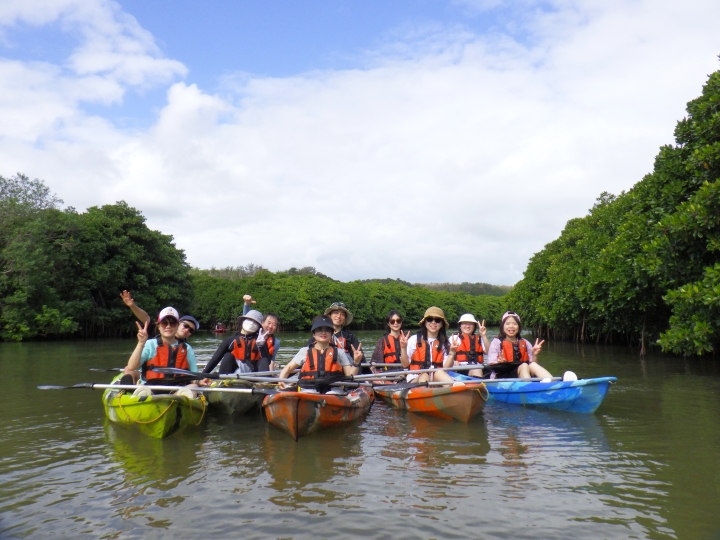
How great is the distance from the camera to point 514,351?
9664 mm

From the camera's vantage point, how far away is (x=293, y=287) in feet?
181

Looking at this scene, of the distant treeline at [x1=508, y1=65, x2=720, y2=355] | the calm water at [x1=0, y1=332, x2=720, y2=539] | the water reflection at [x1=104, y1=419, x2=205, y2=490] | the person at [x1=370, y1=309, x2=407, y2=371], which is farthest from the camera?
the distant treeline at [x1=508, y1=65, x2=720, y2=355]

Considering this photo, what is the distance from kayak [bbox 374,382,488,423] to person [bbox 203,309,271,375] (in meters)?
2.56

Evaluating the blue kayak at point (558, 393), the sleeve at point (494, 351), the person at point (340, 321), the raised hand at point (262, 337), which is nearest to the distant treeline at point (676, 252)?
the blue kayak at point (558, 393)

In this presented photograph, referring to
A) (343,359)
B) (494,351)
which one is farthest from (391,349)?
(343,359)

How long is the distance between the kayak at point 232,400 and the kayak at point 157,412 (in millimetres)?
921

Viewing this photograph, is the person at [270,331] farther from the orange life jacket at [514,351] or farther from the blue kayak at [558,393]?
the orange life jacket at [514,351]

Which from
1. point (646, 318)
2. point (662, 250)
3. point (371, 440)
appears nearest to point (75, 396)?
point (371, 440)

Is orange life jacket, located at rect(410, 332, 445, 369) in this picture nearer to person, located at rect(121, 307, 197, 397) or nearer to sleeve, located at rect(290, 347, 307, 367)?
sleeve, located at rect(290, 347, 307, 367)

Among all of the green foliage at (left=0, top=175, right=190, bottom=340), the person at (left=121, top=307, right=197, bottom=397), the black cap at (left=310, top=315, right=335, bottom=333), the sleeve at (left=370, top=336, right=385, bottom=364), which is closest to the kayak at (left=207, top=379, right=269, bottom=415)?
the person at (left=121, top=307, right=197, bottom=397)

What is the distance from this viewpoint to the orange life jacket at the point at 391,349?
37.5 ft

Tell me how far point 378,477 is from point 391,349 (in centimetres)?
605

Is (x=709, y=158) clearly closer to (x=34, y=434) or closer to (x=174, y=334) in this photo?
(x=174, y=334)

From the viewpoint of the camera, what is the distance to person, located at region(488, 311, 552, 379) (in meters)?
9.49
